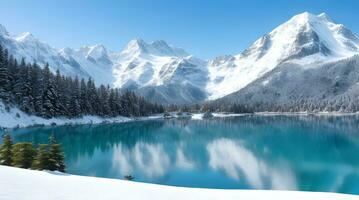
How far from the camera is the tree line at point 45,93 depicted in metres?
112

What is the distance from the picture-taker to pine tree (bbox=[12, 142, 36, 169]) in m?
31.8

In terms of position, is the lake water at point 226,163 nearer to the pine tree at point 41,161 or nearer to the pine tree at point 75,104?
the pine tree at point 41,161

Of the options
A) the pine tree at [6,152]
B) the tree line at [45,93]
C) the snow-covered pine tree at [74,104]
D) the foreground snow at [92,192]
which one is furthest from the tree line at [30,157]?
the snow-covered pine tree at [74,104]

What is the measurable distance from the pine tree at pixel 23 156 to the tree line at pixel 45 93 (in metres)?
79.3

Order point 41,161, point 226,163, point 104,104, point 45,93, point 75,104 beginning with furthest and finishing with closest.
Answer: point 104,104 < point 75,104 < point 45,93 < point 226,163 < point 41,161

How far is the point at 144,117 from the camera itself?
7751 inches

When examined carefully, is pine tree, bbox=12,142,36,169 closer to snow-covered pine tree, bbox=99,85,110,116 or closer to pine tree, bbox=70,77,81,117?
pine tree, bbox=70,77,81,117

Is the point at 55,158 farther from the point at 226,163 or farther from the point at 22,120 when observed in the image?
the point at 22,120

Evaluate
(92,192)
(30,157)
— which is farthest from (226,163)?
(92,192)

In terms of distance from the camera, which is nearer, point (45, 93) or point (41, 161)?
point (41, 161)

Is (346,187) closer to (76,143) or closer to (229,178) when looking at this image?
(229,178)

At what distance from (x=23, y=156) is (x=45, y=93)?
3704 inches

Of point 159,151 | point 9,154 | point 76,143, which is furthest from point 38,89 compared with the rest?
point 9,154

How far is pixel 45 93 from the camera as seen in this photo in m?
121
